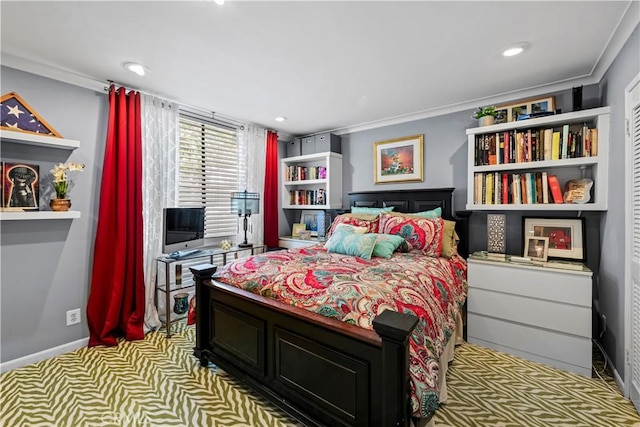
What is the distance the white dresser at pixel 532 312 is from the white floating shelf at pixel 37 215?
345 centimetres

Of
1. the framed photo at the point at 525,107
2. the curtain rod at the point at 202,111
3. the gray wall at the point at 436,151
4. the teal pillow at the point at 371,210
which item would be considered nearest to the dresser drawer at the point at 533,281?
the gray wall at the point at 436,151

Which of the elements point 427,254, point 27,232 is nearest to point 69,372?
point 27,232

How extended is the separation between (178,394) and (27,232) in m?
1.78

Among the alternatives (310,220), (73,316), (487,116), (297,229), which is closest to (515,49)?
(487,116)

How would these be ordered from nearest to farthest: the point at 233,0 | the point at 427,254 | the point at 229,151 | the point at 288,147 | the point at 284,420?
1. the point at 233,0
2. the point at 284,420
3. the point at 427,254
4. the point at 229,151
5. the point at 288,147

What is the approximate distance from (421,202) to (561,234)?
1.30 m

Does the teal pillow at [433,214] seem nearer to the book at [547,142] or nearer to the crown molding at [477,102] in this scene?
the book at [547,142]

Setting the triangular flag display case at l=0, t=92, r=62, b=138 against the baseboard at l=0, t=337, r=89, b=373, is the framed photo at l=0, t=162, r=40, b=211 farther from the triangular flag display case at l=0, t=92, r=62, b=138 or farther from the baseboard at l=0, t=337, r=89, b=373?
the baseboard at l=0, t=337, r=89, b=373

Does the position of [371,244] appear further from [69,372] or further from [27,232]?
[27,232]

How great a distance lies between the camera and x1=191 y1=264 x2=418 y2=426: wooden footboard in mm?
1231

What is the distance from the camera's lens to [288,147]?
181 inches

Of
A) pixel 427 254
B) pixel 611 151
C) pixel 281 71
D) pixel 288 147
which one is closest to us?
pixel 611 151

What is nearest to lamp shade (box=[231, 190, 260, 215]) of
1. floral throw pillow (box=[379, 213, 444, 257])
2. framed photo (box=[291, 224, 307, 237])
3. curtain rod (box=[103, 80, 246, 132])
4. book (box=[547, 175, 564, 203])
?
framed photo (box=[291, 224, 307, 237])

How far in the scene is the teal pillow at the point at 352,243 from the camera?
2520 mm
